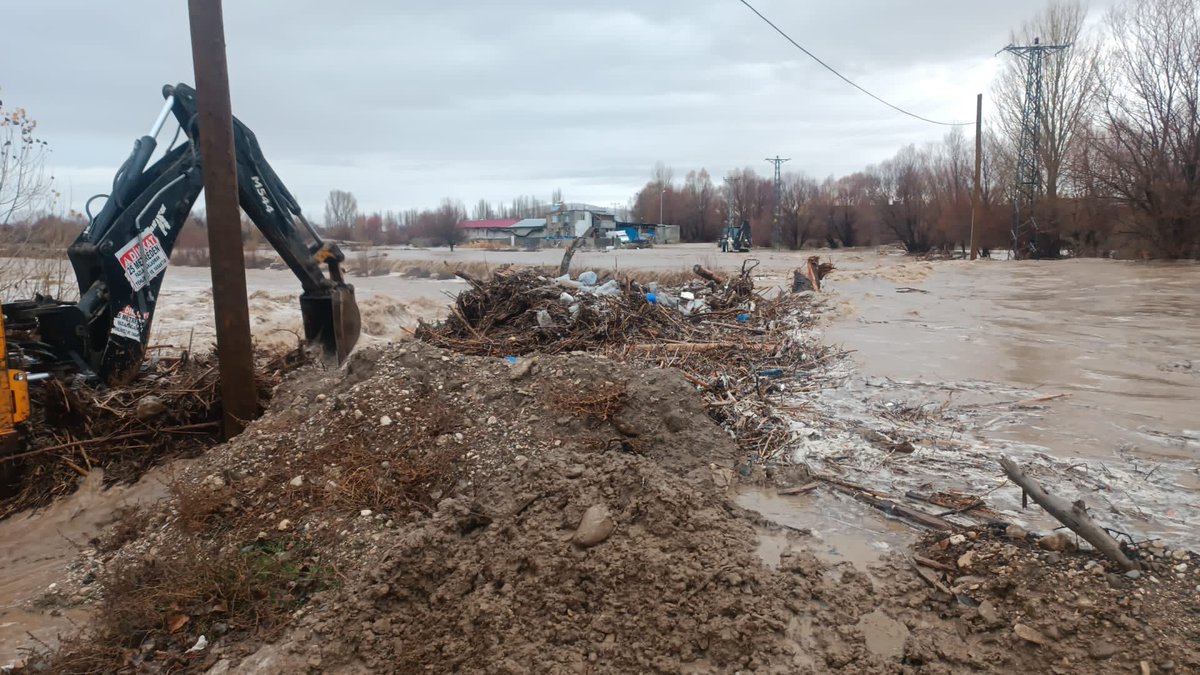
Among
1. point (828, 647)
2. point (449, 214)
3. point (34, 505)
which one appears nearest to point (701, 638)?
point (828, 647)

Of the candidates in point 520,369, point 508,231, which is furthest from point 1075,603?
point 508,231

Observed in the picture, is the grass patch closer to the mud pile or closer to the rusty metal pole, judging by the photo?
the mud pile

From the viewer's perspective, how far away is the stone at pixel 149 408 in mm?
5559

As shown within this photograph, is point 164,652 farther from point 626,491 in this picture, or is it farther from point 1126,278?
point 1126,278

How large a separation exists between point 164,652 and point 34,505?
2835mm

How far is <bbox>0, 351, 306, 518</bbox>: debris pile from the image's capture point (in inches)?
197

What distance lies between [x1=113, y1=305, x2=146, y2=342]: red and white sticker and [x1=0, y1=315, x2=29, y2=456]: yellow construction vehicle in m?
0.93

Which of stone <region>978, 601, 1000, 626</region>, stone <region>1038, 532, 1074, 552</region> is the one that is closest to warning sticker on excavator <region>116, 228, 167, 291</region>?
stone <region>978, 601, 1000, 626</region>

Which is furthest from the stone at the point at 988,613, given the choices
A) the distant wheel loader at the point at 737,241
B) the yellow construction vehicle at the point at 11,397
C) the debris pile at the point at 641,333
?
the distant wheel loader at the point at 737,241

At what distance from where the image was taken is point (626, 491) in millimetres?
3811

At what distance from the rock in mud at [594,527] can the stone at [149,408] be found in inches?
161

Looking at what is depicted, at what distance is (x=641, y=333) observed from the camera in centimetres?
927

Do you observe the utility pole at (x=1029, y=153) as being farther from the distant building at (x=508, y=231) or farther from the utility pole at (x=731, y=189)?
the distant building at (x=508, y=231)

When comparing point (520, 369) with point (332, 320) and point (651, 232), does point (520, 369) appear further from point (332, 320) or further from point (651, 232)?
point (651, 232)
